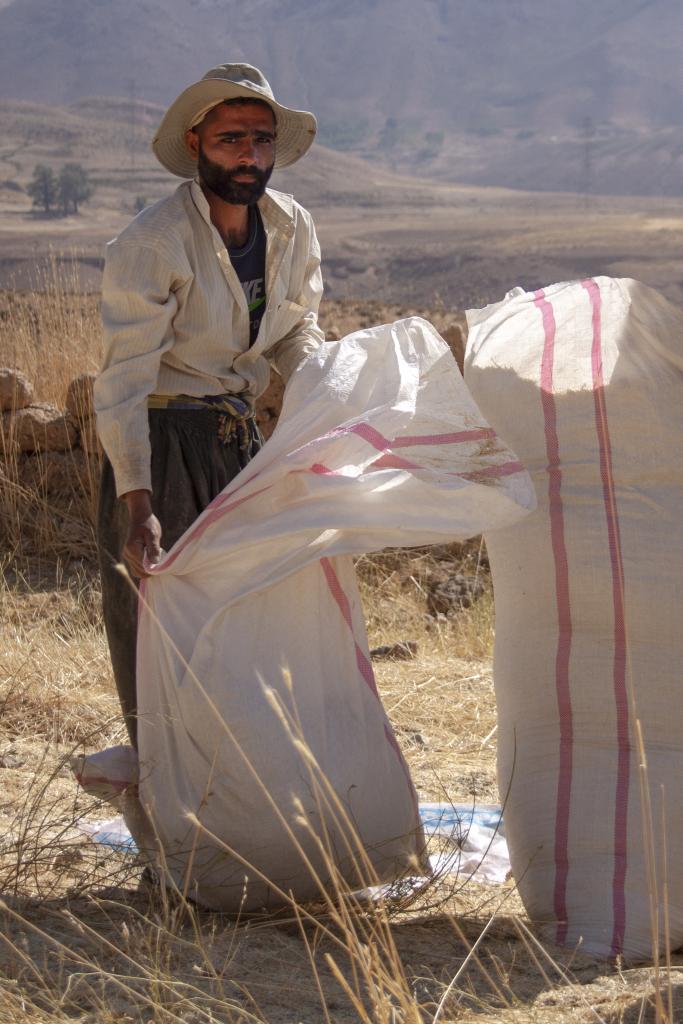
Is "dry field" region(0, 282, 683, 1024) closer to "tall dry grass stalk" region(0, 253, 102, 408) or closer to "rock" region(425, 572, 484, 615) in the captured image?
"rock" region(425, 572, 484, 615)

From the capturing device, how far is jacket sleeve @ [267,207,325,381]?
265cm

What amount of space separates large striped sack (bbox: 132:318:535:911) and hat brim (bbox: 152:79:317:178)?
23.6 inches

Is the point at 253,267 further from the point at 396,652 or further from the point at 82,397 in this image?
the point at 82,397

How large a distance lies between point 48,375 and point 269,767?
15.9 feet

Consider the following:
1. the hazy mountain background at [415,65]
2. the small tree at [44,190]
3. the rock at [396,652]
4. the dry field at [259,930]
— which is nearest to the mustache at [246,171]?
the dry field at [259,930]

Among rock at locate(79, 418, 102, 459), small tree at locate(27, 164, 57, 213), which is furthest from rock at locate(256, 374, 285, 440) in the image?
small tree at locate(27, 164, 57, 213)

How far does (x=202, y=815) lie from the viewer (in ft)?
7.13

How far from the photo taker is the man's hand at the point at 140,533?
232 centimetres

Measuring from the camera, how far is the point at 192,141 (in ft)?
8.46

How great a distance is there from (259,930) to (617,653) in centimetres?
78

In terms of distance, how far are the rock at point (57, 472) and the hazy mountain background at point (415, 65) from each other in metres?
96.9

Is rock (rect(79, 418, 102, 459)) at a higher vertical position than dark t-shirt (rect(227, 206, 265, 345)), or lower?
lower

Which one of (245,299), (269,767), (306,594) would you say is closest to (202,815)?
(269,767)

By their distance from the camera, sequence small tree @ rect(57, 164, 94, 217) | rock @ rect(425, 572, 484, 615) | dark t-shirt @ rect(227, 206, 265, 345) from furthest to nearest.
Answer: small tree @ rect(57, 164, 94, 217), rock @ rect(425, 572, 484, 615), dark t-shirt @ rect(227, 206, 265, 345)
